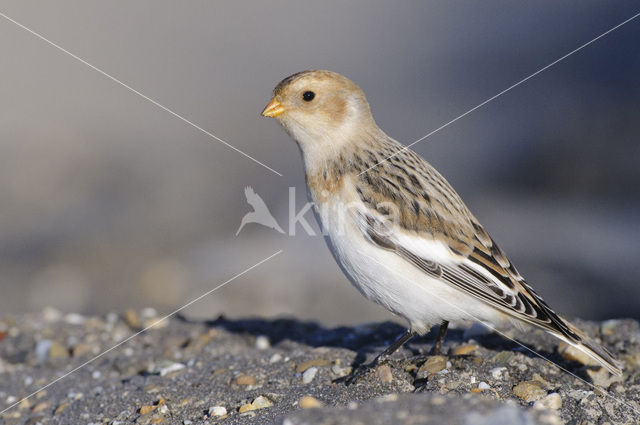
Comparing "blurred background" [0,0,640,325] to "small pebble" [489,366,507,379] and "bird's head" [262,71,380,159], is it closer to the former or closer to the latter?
"bird's head" [262,71,380,159]

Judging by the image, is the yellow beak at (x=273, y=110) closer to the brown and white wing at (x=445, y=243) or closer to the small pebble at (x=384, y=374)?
the brown and white wing at (x=445, y=243)

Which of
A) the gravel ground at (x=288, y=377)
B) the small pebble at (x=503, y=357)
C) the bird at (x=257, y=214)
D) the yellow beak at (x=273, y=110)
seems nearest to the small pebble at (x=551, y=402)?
the gravel ground at (x=288, y=377)

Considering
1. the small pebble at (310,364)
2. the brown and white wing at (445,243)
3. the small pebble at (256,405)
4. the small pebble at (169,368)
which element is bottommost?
the small pebble at (169,368)

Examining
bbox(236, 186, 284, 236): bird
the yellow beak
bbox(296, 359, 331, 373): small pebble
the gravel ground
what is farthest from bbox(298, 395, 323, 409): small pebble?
bbox(236, 186, 284, 236): bird

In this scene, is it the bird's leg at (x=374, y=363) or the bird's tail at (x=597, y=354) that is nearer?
the bird's tail at (x=597, y=354)

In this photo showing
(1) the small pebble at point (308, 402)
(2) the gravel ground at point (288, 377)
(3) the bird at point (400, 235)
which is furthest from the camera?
(3) the bird at point (400, 235)

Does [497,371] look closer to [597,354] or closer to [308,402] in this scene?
[597,354]

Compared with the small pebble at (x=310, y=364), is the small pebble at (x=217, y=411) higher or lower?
lower
